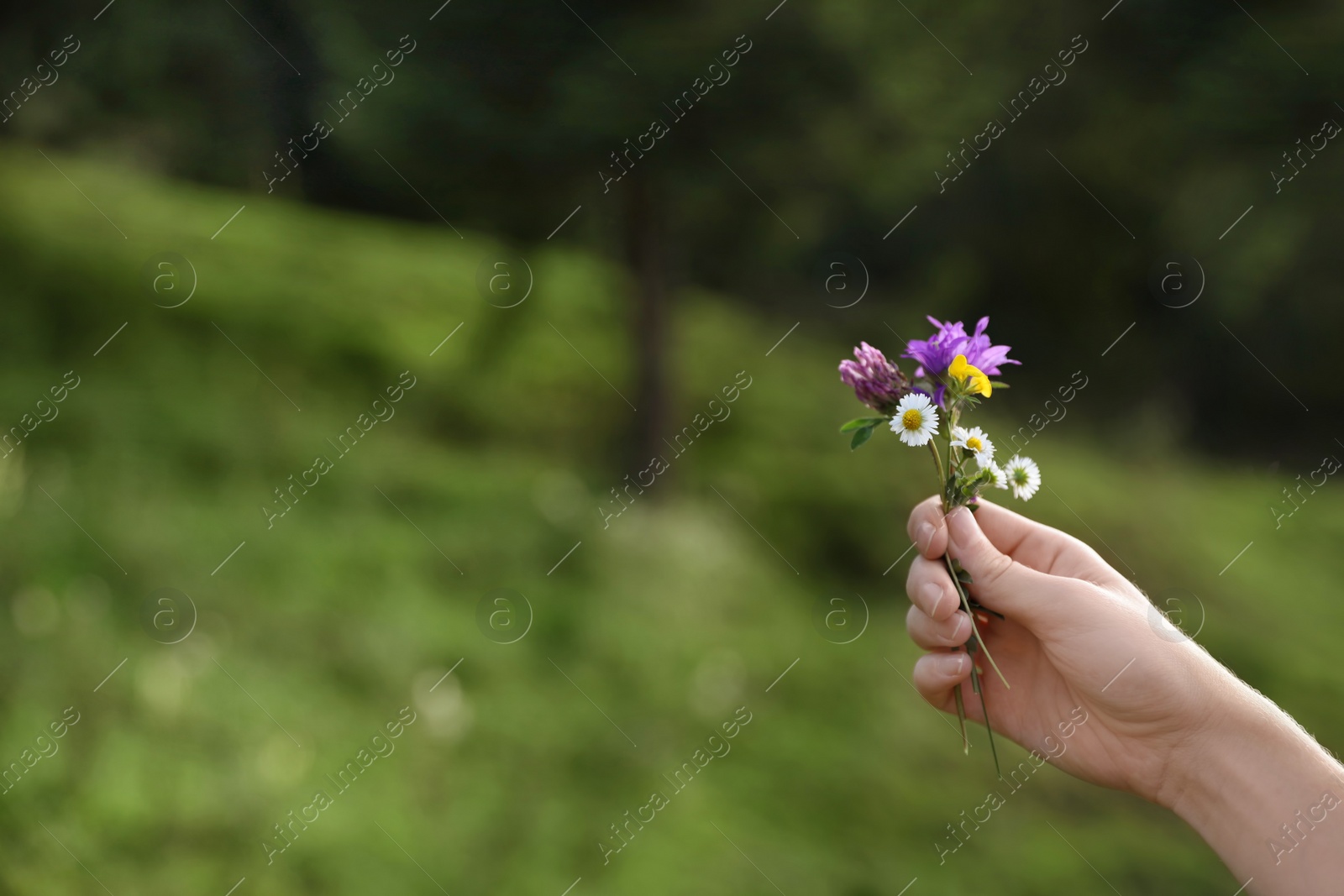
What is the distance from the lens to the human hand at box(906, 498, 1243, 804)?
151 cm

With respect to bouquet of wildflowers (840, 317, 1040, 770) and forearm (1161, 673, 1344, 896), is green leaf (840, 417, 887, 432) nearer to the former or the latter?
bouquet of wildflowers (840, 317, 1040, 770)

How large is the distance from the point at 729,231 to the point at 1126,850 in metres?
4.44

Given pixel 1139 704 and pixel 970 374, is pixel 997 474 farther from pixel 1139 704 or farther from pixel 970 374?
pixel 1139 704

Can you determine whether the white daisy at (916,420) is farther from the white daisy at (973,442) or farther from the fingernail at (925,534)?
the fingernail at (925,534)

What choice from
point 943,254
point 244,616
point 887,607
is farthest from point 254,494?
point 943,254

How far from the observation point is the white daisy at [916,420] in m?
1.35

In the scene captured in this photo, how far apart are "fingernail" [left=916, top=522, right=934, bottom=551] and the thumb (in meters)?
0.04

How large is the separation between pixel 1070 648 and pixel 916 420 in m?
0.54

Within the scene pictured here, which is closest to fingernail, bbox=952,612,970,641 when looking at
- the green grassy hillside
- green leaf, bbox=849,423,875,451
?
green leaf, bbox=849,423,875,451

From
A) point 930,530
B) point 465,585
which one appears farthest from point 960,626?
point 465,585

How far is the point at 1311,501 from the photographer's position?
7.05 m

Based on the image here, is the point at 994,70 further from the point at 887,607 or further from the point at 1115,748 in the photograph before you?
the point at 1115,748

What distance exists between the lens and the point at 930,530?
1.54 metres

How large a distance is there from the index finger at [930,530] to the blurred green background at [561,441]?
232 centimetres
